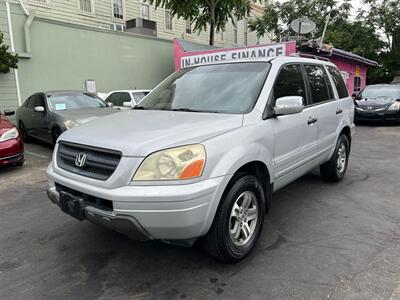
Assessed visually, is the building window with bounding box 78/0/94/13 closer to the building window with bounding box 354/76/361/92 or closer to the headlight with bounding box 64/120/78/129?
the headlight with bounding box 64/120/78/129

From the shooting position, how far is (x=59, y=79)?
40.1ft

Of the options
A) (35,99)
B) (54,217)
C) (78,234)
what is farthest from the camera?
(35,99)

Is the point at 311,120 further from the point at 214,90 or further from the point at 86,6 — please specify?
the point at 86,6

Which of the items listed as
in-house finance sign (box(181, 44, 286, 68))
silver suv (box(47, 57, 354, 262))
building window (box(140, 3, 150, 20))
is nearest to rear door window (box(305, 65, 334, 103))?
silver suv (box(47, 57, 354, 262))

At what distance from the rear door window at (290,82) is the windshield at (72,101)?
5882 millimetres

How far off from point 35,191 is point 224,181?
12.6 ft

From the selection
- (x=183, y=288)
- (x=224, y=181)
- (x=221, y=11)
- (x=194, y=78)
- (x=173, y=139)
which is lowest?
(x=183, y=288)

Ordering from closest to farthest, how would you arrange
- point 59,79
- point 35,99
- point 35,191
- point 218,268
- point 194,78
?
point 218,268 < point 194,78 < point 35,191 < point 35,99 < point 59,79

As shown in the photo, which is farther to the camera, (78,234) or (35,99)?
(35,99)

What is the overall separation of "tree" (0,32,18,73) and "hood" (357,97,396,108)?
437 inches

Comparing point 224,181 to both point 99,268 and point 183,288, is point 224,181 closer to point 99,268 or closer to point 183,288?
point 183,288

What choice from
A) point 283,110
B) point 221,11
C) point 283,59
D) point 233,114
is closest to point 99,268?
point 233,114

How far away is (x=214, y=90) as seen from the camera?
3.70 metres

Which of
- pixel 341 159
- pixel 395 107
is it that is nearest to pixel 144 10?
pixel 395 107
